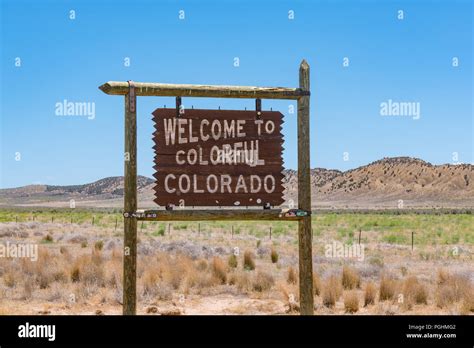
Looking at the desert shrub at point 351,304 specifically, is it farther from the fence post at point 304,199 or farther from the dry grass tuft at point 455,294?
the fence post at point 304,199

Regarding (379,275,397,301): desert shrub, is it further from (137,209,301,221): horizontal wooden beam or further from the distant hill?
the distant hill

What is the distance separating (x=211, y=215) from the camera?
8398 mm

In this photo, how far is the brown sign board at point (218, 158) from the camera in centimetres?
843

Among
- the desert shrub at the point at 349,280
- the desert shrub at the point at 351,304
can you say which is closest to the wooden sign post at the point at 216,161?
the desert shrub at the point at 351,304

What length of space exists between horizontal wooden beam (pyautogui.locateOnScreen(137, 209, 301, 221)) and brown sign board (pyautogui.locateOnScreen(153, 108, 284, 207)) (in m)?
0.14

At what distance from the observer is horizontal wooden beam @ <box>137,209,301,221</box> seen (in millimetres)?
8211

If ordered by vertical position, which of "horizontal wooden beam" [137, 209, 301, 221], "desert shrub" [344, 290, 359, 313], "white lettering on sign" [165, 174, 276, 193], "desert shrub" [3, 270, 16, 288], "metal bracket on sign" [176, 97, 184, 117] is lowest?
"desert shrub" [344, 290, 359, 313]

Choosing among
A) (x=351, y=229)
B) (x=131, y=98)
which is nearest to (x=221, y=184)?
(x=131, y=98)

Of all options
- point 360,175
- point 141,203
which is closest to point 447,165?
point 360,175

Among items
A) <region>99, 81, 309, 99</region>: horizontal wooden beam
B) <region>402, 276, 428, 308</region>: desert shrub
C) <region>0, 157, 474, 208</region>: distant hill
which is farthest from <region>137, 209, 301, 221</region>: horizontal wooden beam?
<region>0, 157, 474, 208</region>: distant hill
